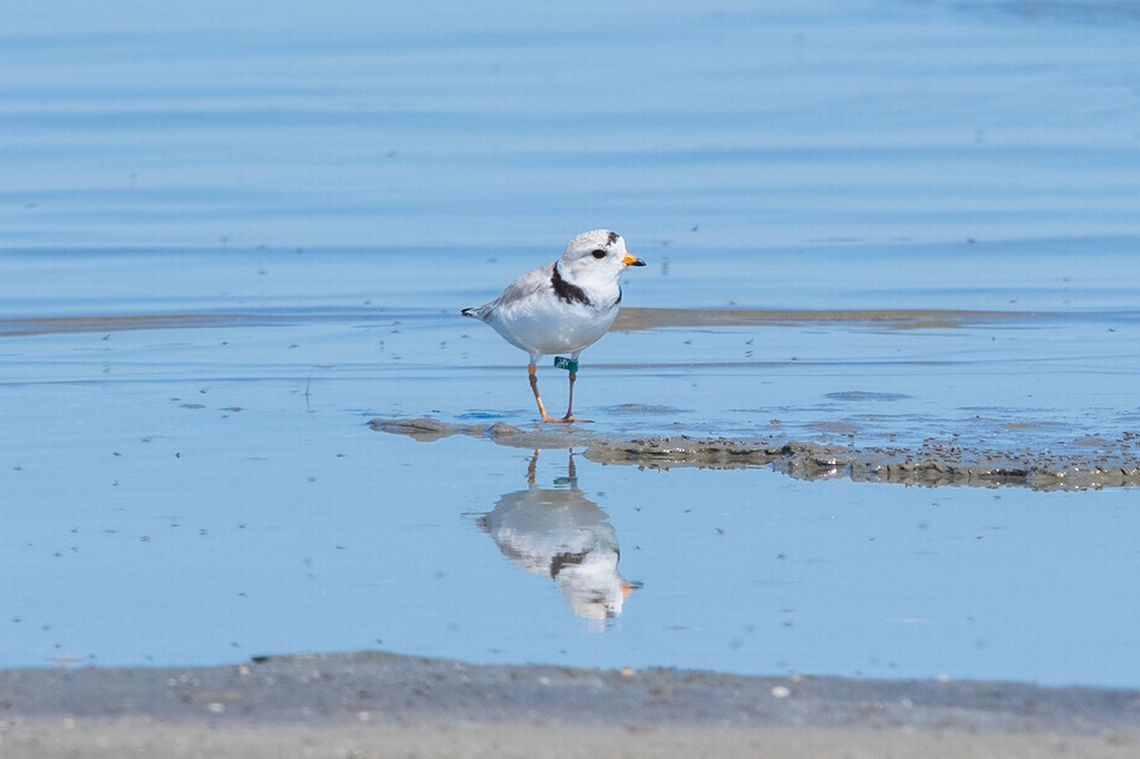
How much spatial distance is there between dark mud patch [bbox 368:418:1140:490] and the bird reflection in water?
56 centimetres

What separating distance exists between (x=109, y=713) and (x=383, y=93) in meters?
18.9

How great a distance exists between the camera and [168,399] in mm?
9703

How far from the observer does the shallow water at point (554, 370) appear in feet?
19.6

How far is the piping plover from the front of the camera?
8.95 metres

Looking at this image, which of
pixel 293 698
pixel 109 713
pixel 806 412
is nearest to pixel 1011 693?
pixel 293 698

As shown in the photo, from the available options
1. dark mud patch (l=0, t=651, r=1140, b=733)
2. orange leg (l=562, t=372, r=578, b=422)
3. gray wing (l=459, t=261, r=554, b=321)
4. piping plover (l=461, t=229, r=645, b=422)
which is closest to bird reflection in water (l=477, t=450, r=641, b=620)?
dark mud patch (l=0, t=651, r=1140, b=733)

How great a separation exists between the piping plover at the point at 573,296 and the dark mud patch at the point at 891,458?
56 centimetres

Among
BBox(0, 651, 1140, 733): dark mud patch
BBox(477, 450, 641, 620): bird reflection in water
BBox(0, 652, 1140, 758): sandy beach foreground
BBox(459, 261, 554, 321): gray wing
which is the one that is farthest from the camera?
BBox(459, 261, 554, 321): gray wing

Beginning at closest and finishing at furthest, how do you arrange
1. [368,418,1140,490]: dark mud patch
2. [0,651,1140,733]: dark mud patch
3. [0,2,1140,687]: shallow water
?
[0,651,1140,733]: dark mud patch
[0,2,1140,687]: shallow water
[368,418,1140,490]: dark mud patch

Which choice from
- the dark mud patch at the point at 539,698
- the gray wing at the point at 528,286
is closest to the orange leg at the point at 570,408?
the gray wing at the point at 528,286

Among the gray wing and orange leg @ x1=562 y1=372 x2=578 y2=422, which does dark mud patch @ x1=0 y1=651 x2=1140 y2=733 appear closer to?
orange leg @ x1=562 y1=372 x2=578 y2=422

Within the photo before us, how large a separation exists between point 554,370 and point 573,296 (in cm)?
200

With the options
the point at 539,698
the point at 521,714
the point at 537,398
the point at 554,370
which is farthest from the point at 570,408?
the point at 521,714

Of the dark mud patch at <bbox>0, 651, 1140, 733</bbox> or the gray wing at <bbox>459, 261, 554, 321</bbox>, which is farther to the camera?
the gray wing at <bbox>459, 261, 554, 321</bbox>
